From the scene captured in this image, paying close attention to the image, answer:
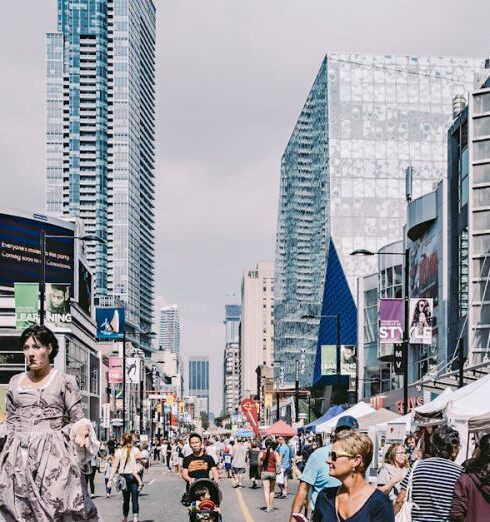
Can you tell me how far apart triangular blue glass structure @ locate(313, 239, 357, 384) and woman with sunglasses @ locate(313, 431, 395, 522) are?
11389 centimetres

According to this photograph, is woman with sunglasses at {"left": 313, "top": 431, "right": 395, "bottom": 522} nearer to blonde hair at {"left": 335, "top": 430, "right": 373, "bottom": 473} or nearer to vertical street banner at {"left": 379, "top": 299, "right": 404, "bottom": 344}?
blonde hair at {"left": 335, "top": 430, "right": 373, "bottom": 473}

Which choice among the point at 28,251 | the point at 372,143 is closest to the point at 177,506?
the point at 28,251

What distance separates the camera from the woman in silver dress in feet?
19.9

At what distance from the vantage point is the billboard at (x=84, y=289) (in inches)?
4169

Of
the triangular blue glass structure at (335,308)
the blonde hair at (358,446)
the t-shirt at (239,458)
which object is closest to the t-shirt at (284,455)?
the t-shirt at (239,458)

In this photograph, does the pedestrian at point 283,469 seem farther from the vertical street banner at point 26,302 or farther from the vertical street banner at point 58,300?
the vertical street banner at point 58,300

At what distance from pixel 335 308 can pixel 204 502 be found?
117 meters

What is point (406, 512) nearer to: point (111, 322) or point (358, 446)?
point (358, 446)

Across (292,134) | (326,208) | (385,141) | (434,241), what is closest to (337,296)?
(326,208)

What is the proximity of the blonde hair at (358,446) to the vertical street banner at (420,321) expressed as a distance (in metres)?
30.5

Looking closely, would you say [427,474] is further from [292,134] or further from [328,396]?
[292,134]

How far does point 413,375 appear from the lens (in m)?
76.3

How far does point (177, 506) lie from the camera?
2803cm

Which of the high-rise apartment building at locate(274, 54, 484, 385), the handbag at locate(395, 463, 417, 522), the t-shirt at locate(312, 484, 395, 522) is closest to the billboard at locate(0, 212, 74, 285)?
the high-rise apartment building at locate(274, 54, 484, 385)
